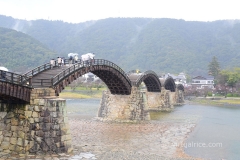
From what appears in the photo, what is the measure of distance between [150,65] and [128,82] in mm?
126607

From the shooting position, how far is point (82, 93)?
77312 millimetres

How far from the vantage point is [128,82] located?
35219 mm

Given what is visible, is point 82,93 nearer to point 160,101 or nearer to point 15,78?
point 160,101

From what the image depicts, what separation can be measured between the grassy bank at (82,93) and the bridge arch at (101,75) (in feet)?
Answer: 104

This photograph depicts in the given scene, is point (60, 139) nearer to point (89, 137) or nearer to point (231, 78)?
point (89, 137)

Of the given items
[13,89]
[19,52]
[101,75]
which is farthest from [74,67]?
[19,52]

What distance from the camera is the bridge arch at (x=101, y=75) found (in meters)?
20.5

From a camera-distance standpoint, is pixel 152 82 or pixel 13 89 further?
pixel 152 82

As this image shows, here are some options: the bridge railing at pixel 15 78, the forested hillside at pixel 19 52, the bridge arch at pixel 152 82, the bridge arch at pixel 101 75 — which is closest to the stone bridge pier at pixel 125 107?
the bridge arch at pixel 101 75

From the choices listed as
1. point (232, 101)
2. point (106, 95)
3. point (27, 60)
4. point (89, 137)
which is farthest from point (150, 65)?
Answer: point (89, 137)

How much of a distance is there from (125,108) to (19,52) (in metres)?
89.9

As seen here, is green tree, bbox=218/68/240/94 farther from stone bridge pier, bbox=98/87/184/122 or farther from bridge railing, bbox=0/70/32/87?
bridge railing, bbox=0/70/32/87

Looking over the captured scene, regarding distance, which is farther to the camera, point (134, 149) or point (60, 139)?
point (134, 149)

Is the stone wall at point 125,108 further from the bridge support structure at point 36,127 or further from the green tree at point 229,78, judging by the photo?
the green tree at point 229,78
